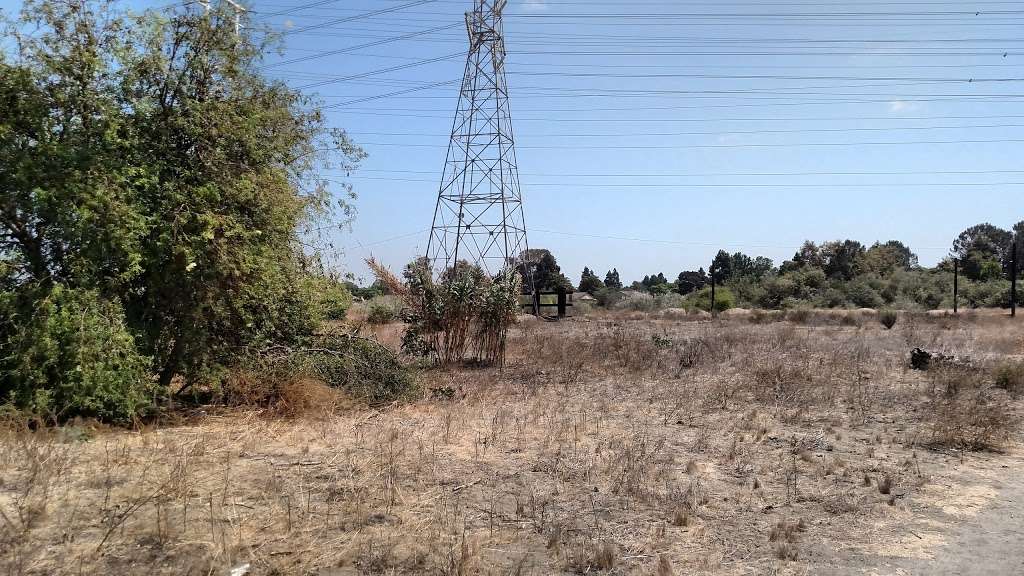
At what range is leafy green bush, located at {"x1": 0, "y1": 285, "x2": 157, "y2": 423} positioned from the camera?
7.57 metres

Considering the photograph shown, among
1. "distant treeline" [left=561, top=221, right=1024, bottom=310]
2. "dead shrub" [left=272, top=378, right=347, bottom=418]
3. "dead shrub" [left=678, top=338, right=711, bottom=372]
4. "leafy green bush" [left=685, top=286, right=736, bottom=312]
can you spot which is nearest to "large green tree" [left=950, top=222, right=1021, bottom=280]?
"distant treeline" [left=561, top=221, right=1024, bottom=310]

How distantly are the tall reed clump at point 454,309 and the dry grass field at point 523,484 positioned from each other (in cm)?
411

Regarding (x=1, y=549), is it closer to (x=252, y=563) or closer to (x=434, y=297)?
(x=252, y=563)

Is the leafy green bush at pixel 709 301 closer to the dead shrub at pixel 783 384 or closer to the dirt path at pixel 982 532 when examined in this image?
the dead shrub at pixel 783 384

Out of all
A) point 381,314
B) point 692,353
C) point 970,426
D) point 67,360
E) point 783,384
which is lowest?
point 970,426

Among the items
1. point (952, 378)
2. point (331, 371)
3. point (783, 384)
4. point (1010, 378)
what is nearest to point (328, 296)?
point (331, 371)

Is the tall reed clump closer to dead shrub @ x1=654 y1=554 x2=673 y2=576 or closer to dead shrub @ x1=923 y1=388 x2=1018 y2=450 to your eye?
dead shrub @ x1=923 y1=388 x2=1018 y2=450

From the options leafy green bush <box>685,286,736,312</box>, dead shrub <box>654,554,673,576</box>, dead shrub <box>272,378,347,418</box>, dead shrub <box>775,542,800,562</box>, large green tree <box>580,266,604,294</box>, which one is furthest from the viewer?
large green tree <box>580,266,604,294</box>

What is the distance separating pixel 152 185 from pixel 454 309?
313 inches

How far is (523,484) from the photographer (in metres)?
6.64

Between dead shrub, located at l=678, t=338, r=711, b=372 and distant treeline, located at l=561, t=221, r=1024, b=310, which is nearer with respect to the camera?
dead shrub, located at l=678, t=338, r=711, b=372

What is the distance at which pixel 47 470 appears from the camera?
593 cm

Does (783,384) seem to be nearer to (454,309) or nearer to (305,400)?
(454,309)

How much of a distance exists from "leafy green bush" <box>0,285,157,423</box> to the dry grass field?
0.49 metres
